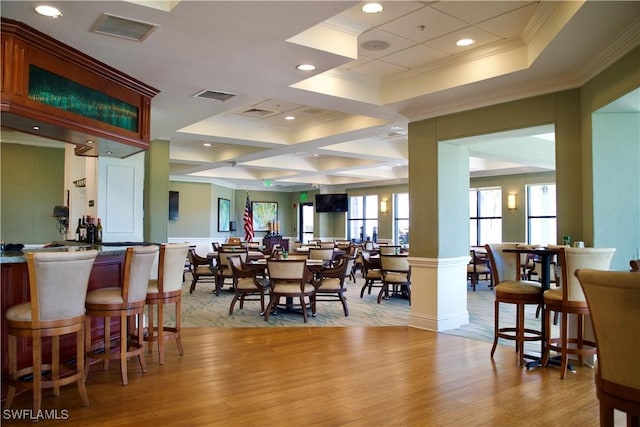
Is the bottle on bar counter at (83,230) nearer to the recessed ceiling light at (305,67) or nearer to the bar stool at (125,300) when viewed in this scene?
the bar stool at (125,300)

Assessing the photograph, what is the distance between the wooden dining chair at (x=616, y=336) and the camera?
2195 mm

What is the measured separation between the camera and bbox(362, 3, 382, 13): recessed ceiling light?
13.5 ft

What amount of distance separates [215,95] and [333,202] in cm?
1199

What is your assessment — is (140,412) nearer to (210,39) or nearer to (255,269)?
(210,39)

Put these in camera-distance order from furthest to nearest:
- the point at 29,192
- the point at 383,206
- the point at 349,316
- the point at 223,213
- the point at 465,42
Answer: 1. the point at 223,213
2. the point at 383,206
3. the point at 29,192
4. the point at 349,316
5. the point at 465,42

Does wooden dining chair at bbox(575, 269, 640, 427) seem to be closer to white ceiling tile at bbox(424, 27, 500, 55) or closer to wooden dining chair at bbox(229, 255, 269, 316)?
white ceiling tile at bbox(424, 27, 500, 55)

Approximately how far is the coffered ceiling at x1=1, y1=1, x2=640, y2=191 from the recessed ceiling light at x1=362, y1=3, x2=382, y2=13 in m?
0.07

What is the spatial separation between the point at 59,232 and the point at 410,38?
730cm

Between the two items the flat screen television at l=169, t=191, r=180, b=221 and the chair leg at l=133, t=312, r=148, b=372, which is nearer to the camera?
the chair leg at l=133, t=312, r=148, b=372

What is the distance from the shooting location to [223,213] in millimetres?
17047

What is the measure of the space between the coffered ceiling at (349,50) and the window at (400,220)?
28.6 feet

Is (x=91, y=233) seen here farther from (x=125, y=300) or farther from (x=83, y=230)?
(x=125, y=300)

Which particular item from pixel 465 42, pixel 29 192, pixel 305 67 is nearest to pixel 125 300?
pixel 305 67

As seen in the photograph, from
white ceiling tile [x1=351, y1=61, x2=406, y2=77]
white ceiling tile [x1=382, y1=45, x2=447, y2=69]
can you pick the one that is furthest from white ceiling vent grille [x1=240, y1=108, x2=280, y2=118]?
white ceiling tile [x1=382, y1=45, x2=447, y2=69]
